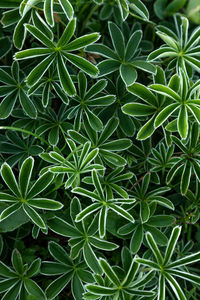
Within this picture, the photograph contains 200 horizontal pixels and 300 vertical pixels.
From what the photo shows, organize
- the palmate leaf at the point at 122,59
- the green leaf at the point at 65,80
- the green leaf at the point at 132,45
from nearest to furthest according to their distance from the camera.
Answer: the green leaf at the point at 65,80 → the palmate leaf at the point at 122,59 → the green leaf at the point at 132,45

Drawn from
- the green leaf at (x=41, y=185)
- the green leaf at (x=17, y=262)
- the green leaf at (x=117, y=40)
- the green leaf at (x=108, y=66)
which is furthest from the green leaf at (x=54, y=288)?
the green leaf at (x=117, y=40)

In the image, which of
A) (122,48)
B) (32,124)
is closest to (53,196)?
(32,124)

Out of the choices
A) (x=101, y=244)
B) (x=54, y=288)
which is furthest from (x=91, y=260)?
(x=54, y=288)

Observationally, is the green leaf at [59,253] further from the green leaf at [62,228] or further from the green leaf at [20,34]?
the green leaf at [20,34]

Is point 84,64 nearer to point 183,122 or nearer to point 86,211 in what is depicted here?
point 183,122

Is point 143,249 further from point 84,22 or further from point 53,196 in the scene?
point 84,22

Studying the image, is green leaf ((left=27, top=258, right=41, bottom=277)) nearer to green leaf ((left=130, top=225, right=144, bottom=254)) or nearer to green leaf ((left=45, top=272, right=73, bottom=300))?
green leaf ((left=45, top=272, right=73, bottom=300))

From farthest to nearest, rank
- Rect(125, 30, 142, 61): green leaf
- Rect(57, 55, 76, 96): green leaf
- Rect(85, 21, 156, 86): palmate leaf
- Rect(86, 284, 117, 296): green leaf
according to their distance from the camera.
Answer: Rect(125, 30, 142, 61): green leaf → Rect(85, 21, 156, 86): palmate leaf → Rect(57, 55, 76, 96): green leaf → Rect(86, 284, 117, 296): green leaf

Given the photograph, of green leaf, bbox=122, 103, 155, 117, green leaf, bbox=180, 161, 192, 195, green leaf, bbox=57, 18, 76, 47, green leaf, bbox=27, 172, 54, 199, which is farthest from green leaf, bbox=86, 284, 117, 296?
green leaf, bbox=57, 18, 76, 47
